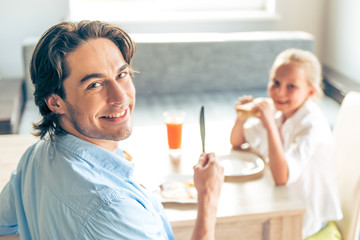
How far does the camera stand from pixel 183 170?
1.68m

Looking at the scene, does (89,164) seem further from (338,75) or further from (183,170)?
(338,75)

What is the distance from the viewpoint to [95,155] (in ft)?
3.49

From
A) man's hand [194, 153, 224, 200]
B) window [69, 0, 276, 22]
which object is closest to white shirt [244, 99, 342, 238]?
man's hand [194, 153, 224, 200]

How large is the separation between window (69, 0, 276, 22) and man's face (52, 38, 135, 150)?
2.68 m

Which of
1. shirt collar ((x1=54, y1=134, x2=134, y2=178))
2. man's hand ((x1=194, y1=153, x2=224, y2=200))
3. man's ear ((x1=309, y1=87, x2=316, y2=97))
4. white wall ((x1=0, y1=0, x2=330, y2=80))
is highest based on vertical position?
white wall ((x1=0, y1=0, x2=330, y2=80))

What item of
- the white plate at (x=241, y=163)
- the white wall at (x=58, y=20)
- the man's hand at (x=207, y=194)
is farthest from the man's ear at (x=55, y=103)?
the white wall at (x=58, y=20)

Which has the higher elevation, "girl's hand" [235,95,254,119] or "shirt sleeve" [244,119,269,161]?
"girl's hand" [235,95,254,119]

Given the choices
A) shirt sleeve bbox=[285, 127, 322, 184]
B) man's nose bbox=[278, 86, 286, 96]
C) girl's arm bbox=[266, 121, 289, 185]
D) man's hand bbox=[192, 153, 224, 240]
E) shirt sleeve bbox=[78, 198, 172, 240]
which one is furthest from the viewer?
man's nose bbox=[278, 86, 286, 96]

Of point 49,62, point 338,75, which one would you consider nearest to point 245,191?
point 49,62

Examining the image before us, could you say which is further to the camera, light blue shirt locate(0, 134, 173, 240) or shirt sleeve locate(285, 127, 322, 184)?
shirt sleeve locate(285, 127, 322, 184)

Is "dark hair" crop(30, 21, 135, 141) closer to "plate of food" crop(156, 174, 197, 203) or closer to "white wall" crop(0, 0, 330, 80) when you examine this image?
"plate of food" crop(156, 174, 197, 203)

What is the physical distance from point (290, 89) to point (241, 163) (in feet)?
1.46

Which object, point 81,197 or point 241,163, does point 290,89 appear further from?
point 81,197

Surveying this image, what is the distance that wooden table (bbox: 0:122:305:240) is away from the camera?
4.51ft
